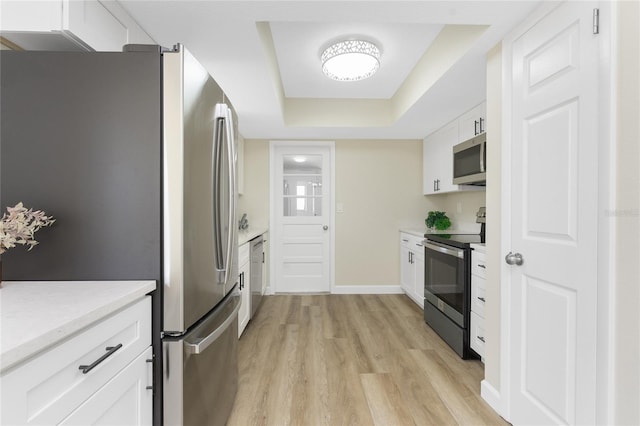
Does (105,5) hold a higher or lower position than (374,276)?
higher

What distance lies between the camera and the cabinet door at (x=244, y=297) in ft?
8.06

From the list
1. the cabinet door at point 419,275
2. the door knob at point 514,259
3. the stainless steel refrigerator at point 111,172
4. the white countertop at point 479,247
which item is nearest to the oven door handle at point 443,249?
the white countertop at point 479,247

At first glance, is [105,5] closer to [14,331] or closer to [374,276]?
[14,331]

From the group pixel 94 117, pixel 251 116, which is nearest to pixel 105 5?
pixel 94 117

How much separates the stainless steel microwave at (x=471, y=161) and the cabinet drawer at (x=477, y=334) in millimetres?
1077

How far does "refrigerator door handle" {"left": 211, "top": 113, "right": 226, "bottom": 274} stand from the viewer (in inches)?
52.4

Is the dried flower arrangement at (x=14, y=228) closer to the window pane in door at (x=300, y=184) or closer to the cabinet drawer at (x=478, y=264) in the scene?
the cabinet drawer at (x=478, y=264)

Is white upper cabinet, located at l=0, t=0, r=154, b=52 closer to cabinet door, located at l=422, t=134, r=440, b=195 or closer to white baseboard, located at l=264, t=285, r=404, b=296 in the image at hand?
cabinet door, located at l=422, t=134, r=440, b=195

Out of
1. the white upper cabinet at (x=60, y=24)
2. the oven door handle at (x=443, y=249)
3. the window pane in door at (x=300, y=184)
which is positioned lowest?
the oven door handle at (x=443, y=249)

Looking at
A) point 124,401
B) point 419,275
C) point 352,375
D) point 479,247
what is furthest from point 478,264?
point 124,401

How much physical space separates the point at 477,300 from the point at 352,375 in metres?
1.03

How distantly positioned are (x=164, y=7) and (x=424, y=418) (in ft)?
8.18

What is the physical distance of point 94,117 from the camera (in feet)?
3.58

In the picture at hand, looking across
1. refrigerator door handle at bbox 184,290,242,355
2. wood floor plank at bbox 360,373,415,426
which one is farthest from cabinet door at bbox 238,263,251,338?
wood floor plank at bbox 360,373,415,426
